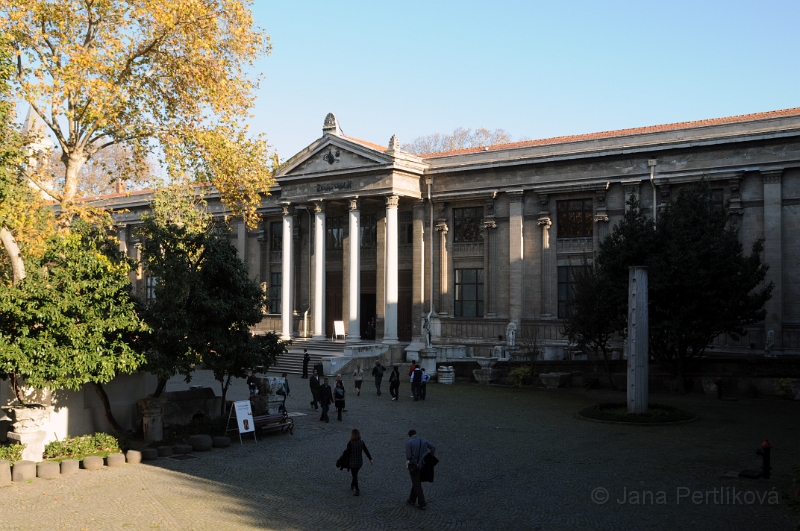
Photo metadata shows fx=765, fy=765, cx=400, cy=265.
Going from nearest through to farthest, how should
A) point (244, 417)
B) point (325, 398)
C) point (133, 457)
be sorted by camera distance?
point (133, 457) < point (244, 417) < point (325, 398)

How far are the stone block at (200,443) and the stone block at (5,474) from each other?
14.8 feet

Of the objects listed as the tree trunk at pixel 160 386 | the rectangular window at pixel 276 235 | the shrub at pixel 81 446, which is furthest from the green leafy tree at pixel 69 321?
the rectangular window at pixel 276 235

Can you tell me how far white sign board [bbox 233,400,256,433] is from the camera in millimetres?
20078

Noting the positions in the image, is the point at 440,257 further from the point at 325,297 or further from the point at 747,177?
the point at 747,177

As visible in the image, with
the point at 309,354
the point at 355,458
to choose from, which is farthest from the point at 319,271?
the point at 355,458

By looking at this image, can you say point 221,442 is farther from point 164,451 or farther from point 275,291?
point 275,291

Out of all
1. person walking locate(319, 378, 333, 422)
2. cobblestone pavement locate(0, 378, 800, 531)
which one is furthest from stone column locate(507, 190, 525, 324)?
person walking locate(319, 378, 333, 422)

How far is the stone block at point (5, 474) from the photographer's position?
609 inches

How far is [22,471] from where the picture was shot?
15.8 m

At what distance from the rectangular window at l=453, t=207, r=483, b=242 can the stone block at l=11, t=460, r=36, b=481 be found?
90.4 ft

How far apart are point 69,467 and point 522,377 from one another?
1998 cm

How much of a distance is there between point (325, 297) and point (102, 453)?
26945mm

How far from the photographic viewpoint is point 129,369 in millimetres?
18953

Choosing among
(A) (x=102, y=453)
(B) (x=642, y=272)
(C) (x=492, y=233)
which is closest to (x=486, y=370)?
(C) (x=492, y=233)
